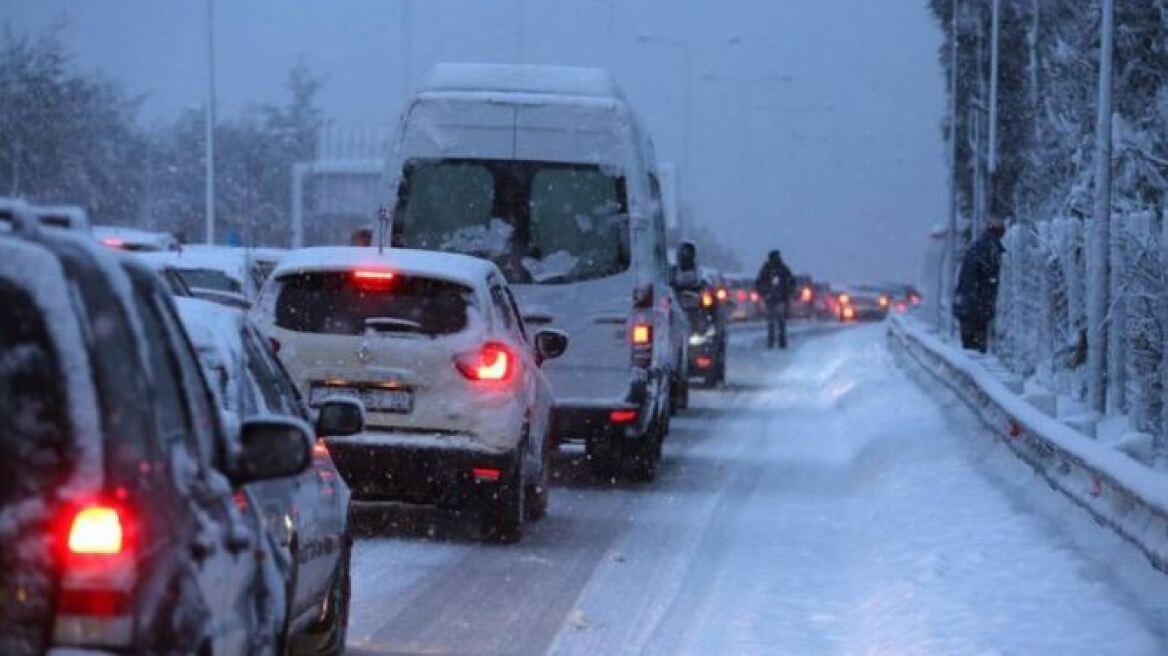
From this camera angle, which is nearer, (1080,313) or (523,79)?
(523,79)

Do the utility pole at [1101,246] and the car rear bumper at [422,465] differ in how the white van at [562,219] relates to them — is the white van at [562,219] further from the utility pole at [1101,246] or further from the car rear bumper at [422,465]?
the car rear bumper at [422,465]

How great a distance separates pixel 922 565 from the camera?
12.5m

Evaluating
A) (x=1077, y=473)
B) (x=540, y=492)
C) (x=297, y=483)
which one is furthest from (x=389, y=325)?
(x=297, y=483)

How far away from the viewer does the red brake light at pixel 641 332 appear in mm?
18375

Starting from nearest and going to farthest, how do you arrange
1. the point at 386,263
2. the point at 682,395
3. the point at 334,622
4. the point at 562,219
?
the point at 334,622
the point at 386,263
the point at 562,219
the point at 682,395

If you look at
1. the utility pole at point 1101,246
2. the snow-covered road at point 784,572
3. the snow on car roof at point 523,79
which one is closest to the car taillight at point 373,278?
the snow-covered road at point 784,572

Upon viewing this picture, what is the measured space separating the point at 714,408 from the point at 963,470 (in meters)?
13.1

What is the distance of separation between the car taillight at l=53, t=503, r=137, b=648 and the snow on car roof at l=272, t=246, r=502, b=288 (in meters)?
9.26

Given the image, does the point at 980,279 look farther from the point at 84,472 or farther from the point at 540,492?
the point at 84,472

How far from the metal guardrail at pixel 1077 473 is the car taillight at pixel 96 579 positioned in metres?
5.86

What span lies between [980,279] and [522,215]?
10860mm

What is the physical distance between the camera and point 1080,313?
21.5 m

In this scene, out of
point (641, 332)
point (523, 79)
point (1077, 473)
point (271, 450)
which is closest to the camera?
point (271, 450)

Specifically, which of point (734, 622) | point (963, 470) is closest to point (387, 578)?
point (734, 622)
